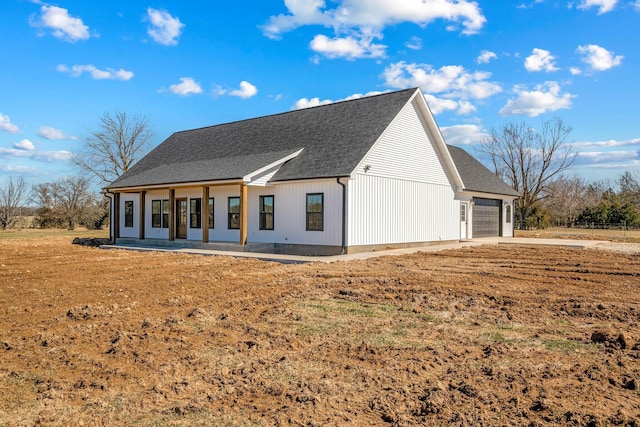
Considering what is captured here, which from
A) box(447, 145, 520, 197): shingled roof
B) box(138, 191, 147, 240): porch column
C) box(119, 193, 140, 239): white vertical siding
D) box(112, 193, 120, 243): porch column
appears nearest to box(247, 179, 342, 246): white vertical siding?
box(138, 191, 147, 240): porch column

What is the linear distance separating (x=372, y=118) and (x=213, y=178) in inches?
265

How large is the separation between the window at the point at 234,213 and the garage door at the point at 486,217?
13.3m

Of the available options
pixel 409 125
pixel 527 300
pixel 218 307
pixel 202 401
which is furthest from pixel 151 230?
pixel 202 401

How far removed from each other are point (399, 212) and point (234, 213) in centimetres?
685

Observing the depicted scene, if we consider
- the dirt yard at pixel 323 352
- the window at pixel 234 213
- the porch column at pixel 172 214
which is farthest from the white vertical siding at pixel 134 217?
the dirt yard at pixel 323 352

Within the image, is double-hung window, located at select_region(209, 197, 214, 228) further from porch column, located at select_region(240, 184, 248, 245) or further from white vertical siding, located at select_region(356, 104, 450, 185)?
white vertical siding, located at select_region(356, 104, 450, 185)

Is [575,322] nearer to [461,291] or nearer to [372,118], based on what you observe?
[461,291]

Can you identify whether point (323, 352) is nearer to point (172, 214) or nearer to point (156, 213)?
point (172, 214)

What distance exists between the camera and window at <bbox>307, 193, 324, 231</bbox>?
17.4m

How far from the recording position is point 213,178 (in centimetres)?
1878

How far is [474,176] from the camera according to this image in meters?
27.6

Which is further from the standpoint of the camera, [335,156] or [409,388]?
[335,156]

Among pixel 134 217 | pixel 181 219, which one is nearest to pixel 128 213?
pixel 134 217

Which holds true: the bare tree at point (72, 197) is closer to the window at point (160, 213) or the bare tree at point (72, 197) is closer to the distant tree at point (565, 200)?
the window at point (160, 213)
